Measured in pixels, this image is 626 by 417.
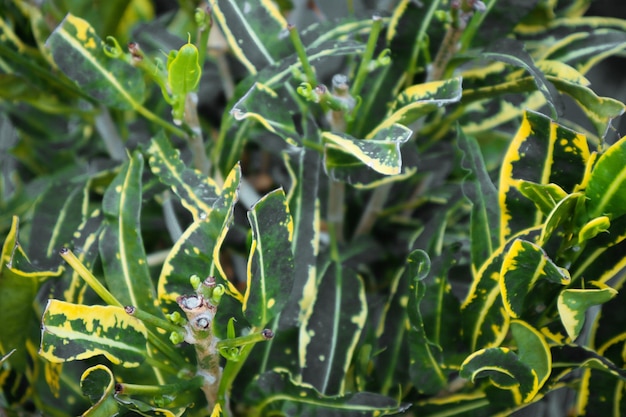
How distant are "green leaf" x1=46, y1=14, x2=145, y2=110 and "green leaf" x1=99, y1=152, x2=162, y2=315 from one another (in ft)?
0.31

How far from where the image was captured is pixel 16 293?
0.63m

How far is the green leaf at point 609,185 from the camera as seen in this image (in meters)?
0.51

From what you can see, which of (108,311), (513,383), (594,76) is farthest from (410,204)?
(594,76)

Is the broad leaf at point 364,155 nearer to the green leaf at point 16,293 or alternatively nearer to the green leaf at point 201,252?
the green leaf at point 201,252

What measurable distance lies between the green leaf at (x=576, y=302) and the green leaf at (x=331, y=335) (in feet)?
0.64

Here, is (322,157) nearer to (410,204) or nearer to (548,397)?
(410,204)

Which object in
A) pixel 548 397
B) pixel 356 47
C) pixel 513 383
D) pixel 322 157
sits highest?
pixel 356 47

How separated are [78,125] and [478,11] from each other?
57 cm

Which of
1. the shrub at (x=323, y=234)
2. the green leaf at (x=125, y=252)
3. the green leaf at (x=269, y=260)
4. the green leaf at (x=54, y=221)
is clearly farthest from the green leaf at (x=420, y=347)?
the green leaf at (x=54, y=221)

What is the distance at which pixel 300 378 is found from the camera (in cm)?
64

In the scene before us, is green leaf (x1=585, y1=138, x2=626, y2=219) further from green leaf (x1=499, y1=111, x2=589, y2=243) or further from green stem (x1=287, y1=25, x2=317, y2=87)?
green stem (x1=287, y1=25, x2=317, y2=87)

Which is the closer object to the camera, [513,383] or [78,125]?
[513,383]

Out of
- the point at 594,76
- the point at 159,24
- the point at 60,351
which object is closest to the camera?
the point at 60,351

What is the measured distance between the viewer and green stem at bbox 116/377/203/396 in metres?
0.53
